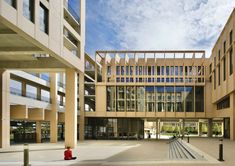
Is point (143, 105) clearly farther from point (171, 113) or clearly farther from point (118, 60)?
point (118, 60)

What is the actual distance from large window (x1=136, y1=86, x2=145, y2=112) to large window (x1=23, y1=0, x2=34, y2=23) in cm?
3269

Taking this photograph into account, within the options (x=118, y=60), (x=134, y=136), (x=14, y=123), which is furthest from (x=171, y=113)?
(x=14, y=123)

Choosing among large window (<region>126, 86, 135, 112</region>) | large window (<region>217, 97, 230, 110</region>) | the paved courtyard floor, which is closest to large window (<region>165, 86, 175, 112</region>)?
large window (<region>126, 86, 135, 112</region>)

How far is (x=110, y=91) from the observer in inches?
2030

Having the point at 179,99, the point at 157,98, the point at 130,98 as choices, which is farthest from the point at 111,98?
the point at 179,99

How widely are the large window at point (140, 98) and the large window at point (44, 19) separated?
98.7 feet

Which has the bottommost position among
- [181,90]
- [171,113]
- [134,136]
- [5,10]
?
[134,136]

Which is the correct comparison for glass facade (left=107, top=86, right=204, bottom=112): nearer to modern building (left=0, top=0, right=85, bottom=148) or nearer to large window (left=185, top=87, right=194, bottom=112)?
large window (left=185, top=87, right=194, bottom=112)

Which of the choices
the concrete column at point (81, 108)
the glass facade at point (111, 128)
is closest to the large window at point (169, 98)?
the glass facade at point (111, 128)

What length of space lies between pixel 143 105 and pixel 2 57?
26717mm

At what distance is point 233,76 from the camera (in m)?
34.3

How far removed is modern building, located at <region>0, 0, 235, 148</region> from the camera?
32125mm

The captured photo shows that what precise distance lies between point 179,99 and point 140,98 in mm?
6079

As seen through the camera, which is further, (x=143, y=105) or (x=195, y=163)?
(x=143, y=105)
